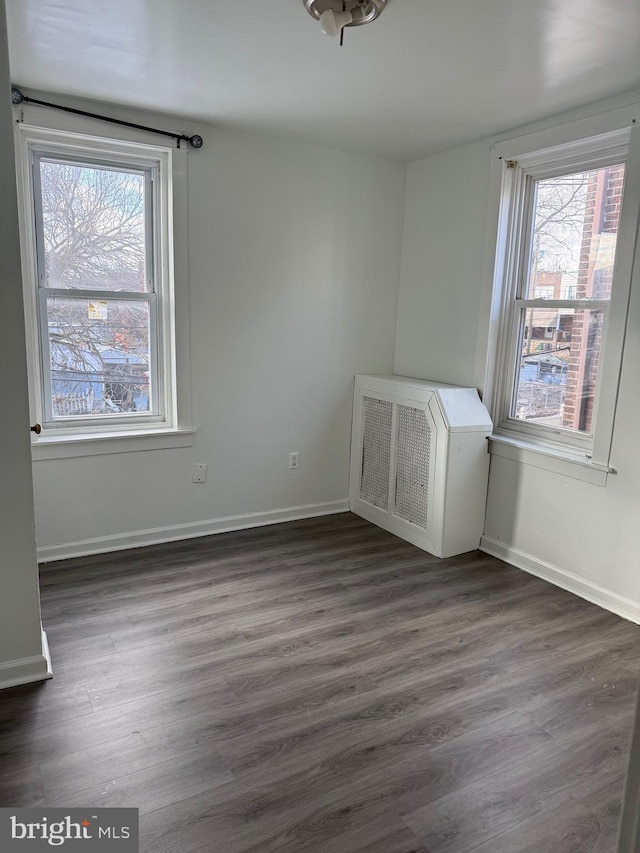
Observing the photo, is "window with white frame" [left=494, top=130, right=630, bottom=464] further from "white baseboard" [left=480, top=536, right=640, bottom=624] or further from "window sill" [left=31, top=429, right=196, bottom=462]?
"window sill" [left=31, top=429, right=196, bottom=462]

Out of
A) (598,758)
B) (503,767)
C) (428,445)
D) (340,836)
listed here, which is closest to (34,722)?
(340,836)

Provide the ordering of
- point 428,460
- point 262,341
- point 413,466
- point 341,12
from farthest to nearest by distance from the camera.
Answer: point 262,341 → point 413,466 → point 428,460 → point 341,12

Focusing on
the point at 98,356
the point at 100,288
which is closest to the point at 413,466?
the point at 98,356

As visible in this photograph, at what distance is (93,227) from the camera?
3.29 meters

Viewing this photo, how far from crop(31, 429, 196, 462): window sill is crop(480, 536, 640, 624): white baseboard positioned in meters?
2.02

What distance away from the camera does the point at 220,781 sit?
71.2 inches

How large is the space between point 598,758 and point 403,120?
311 centimetres

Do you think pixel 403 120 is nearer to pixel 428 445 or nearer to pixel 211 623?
pixel 428 445

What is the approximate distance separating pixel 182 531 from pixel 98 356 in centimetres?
120

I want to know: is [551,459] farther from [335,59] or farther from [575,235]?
[335,59]

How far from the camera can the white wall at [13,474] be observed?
1.99 metres

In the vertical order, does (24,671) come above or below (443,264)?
below

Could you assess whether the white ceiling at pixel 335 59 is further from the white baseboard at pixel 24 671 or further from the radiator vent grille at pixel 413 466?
the white baseboard at pixel 24 671

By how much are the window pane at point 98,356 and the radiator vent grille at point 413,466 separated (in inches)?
64.2
